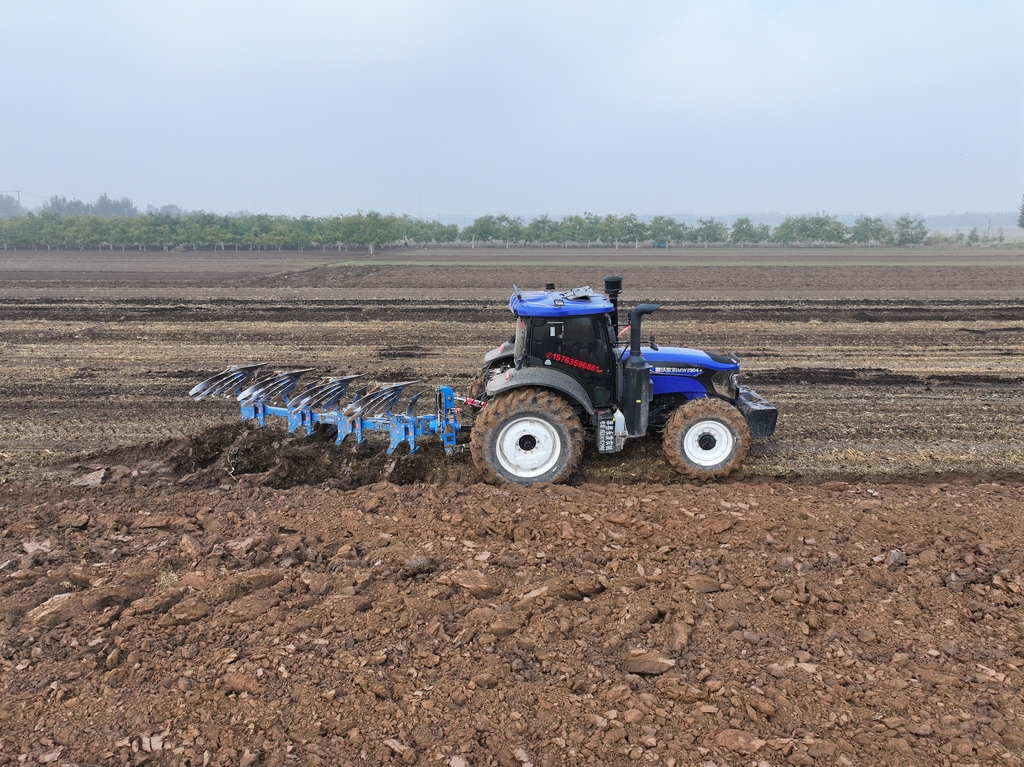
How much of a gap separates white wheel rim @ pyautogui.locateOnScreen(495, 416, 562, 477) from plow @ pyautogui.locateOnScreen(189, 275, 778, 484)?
1cm

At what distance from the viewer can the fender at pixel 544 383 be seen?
25.0ft

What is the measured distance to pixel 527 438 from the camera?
7.70 metres

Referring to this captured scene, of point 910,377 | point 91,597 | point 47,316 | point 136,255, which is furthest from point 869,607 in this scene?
point 136,255

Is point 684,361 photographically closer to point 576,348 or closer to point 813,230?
point 576,348

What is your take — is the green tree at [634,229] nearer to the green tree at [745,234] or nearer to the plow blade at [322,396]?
the green tree at [745,234]

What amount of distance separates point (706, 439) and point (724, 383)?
1012 mm

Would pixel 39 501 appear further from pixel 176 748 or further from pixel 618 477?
pixel 618 477

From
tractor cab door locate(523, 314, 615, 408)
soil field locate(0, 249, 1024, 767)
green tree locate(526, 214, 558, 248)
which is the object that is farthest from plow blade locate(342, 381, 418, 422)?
green tree locate(526, 214, 558, 248)

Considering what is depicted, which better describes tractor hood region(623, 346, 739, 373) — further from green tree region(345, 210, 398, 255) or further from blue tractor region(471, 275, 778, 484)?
green tree region(345, 210, 398, 255)

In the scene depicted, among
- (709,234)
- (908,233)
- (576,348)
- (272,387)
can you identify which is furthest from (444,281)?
(908,233)

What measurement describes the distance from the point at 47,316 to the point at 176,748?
2029 cm

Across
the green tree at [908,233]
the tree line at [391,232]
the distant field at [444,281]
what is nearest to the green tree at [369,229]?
the tree line at [391,232]

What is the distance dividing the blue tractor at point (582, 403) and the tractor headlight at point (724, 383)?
235mm

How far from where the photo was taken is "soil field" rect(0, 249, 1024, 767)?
156 inches
